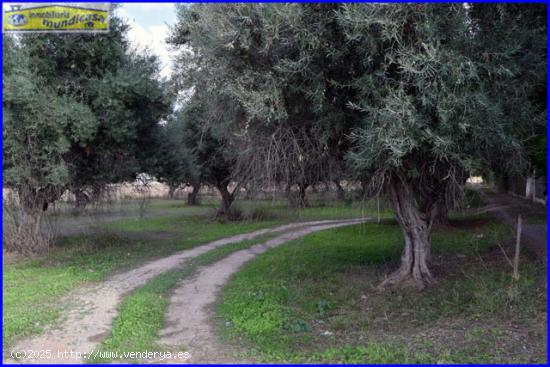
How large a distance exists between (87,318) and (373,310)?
13.2 feet

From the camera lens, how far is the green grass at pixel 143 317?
5.71 metres

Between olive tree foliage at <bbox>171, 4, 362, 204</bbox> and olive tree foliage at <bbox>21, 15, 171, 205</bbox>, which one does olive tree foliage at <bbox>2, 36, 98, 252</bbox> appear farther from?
olive tree foliage at <bbox>171, 4, 362, 204</bbox>

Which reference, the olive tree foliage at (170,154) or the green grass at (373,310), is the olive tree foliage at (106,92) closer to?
the olive tree foliage at (170,154)

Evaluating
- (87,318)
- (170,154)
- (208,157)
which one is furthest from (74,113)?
(208,157)

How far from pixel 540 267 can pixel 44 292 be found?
8.41 m

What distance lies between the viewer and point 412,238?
866 cm

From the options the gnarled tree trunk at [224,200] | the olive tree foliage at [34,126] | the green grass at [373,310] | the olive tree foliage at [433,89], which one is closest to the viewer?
the green grass at [373,310]

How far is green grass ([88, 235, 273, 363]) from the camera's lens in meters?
5.71

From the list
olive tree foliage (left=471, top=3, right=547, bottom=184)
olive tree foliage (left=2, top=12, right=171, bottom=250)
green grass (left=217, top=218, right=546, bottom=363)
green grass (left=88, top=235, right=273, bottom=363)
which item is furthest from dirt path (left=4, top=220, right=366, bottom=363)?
olive tree foliage (left=471, top=3, right=547, bottom=184)

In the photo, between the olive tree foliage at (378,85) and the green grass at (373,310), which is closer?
the green grass at (373,310)

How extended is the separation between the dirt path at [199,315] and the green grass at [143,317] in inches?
5.9

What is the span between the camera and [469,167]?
636 cm

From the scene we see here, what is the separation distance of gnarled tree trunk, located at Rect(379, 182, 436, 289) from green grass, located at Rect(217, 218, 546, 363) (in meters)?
0.32

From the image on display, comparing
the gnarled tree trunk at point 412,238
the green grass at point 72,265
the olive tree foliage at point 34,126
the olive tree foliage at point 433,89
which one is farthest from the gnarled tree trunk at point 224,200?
the olive tree foliage at point 433,89
